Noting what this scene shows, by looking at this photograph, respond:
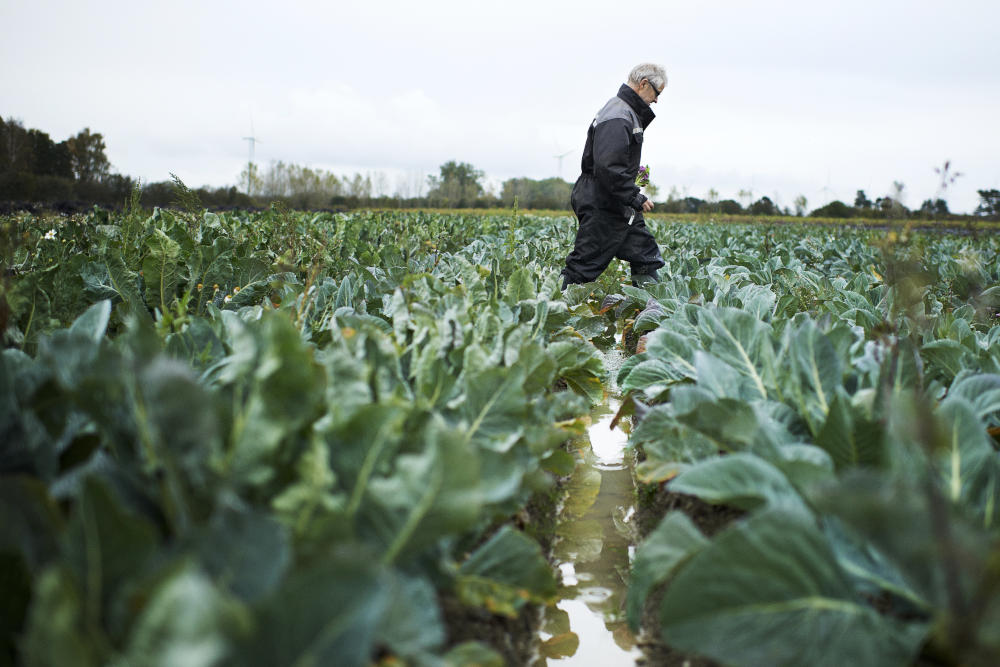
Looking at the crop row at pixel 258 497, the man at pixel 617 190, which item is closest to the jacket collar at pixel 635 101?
the man at pixel 617 190

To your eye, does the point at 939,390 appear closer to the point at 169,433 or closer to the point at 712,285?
the point at 169,433

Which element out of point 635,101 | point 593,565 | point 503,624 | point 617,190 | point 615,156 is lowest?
point 593,565

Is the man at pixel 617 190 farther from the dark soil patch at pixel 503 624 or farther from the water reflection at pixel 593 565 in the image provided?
the dark soil patch at pixel 503 624

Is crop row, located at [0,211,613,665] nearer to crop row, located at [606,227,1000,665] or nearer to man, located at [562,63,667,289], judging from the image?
crop row, located at [606,227,1000,665]

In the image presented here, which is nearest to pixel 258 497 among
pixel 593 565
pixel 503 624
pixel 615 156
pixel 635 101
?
pixel 503 624

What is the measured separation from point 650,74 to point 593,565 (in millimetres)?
4513

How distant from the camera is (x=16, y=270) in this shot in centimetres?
348

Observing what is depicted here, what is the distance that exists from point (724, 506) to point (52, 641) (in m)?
1.87

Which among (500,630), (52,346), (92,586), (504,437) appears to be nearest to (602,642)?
(500,630)

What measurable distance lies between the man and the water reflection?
9.14 ft

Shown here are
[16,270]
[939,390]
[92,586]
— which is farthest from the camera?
[16,270]

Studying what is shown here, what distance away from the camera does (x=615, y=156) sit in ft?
18.2

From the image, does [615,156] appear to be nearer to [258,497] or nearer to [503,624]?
[503,624]

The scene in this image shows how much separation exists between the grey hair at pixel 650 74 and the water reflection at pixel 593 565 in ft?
11.4
